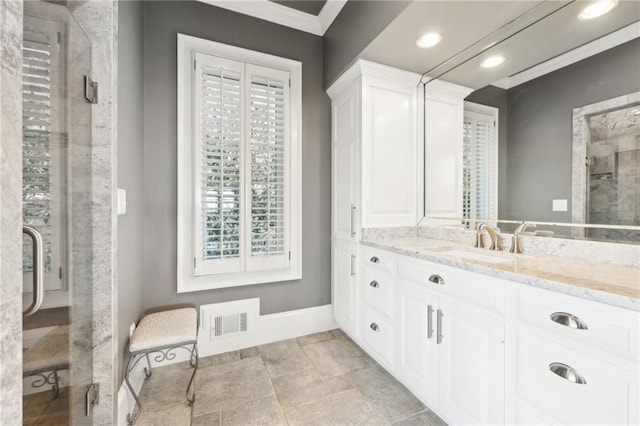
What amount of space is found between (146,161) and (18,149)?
135cm

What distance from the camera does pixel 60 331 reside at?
3.55 feet

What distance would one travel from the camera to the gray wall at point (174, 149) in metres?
1.94

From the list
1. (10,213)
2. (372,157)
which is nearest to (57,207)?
(10,213)

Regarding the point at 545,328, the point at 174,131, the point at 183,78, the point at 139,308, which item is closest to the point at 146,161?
the point at 174,131

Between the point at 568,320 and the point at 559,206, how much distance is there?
844 mm

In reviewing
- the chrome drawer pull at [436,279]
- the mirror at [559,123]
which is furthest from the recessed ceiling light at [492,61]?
the chrome drawer pull at [436,279]

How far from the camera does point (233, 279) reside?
85.8 inches

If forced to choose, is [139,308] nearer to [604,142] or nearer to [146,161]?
[146,161]

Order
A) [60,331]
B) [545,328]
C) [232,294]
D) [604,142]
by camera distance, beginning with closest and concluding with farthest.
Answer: [545,328] < [60,331] < [604,142] < [232,294]

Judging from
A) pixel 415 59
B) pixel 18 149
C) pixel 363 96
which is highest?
pixel 415 59

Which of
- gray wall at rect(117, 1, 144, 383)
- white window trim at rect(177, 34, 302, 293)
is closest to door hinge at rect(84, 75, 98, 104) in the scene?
gray wall at rect(117, 1, 144, 383)

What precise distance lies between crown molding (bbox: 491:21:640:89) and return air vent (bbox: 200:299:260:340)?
Result: 2.51 metres

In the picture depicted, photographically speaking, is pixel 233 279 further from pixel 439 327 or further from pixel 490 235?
pixel 490 235

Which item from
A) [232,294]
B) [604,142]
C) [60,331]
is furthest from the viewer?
[232,294]
